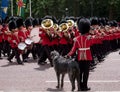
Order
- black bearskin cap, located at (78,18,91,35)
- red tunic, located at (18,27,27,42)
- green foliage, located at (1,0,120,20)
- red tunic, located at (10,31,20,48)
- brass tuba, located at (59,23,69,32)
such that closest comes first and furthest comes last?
1. black bearskin cap, located at (78,18,91,35)
2. brass tuba, located at (59,23,69,32)
3. red tunic, located at (10,31,20,48)
4. red tunic, located at (18,27,27,42)
5. green foliage, located at (1,0,120,20)

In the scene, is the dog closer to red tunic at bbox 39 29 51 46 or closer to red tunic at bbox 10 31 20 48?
red tunic at bbox 39 29 51 46

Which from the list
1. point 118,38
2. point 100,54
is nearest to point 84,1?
point 118,38

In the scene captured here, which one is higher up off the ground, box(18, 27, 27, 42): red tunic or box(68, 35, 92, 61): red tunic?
box(68, 35, 92, 61): red tunic

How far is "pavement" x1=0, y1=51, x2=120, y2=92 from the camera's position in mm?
11328

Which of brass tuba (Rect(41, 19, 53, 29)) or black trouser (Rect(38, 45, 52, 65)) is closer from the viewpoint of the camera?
brass tuba (Rect(41, 19, 53, 29))

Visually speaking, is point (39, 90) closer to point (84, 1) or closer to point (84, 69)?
point (84, 69)

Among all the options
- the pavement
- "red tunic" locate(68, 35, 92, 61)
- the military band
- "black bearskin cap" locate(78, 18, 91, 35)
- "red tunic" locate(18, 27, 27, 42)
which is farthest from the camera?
"red tunic" locate(18, 27, 27, 42)

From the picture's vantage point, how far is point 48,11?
6481 centimetres

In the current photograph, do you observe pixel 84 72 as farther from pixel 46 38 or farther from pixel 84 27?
pixel 46 38

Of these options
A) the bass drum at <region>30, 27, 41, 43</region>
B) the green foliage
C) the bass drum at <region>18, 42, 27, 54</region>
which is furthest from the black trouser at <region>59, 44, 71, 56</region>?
the green foliage

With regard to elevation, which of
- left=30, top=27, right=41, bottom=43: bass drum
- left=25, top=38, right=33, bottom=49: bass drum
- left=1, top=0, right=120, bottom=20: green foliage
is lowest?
left=1, top=0, right=120, bottom=20: green foliage

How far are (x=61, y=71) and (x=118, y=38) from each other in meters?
16.4

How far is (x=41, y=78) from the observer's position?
1320cm

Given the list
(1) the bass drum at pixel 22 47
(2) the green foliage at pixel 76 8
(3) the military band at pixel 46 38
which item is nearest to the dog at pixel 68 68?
(3) the military band at pixel 46 38
